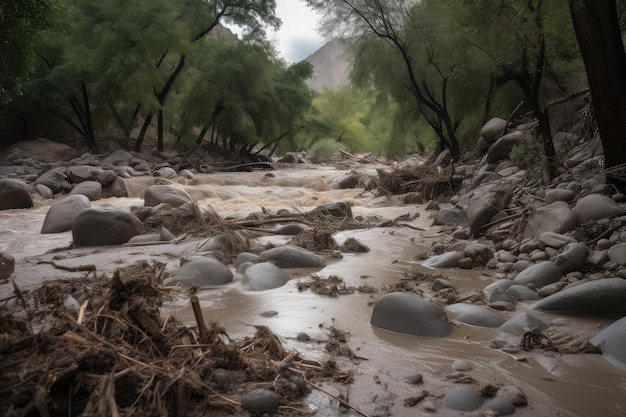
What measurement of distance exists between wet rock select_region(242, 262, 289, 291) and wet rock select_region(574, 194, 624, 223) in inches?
129

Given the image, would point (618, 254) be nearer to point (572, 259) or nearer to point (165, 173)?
point (572, 259)

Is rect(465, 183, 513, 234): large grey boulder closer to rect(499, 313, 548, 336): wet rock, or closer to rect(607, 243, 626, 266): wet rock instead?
rect(607, 243, 626, 266): wet rock

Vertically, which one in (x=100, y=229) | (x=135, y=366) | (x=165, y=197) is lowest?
(x=135, y=366)

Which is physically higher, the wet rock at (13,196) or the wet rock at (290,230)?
the wet rock at (13,196)

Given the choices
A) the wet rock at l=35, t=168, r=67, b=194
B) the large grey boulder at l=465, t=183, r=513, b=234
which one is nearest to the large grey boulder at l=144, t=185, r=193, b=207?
the large grey boulder at l=465, t=183, r=513, b=234

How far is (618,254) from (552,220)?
4.08 ft

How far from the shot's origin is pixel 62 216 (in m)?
8.10

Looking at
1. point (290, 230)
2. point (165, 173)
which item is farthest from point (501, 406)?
point (165, 173)

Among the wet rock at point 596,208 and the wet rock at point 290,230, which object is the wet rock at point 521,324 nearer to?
the wet rock at point 596,208

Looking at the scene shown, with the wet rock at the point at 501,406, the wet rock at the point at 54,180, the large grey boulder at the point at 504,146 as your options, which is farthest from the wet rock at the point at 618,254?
the wet rock at the point at 54,180

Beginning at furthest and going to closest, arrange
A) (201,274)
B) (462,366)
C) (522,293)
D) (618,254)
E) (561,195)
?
1. (561,195)
2. (201,274)
3. (618,254)
4. (522,293)
5. (462,366)

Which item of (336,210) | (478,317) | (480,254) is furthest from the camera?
(336,210)

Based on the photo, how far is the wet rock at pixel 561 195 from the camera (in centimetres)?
602

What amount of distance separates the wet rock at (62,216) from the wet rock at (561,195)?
22.2 ft
